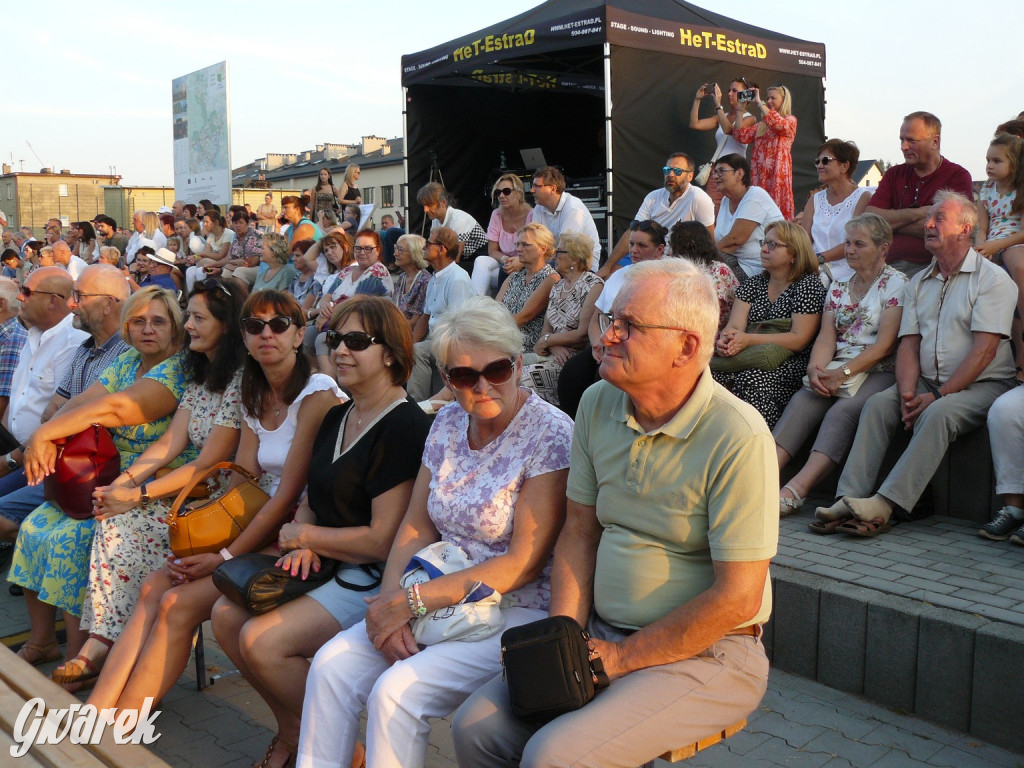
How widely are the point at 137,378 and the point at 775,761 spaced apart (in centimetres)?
339

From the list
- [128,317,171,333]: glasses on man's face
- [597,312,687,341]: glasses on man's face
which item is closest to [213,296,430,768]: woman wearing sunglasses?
[597,312,687,341]: glasses on man's face

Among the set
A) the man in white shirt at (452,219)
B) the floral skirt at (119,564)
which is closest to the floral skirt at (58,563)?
the floral skirt at (119,564)

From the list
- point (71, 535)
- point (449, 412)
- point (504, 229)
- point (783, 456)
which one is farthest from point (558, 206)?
point (449, 412)

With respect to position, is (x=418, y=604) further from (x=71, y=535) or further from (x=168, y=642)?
(x=71, y=535)

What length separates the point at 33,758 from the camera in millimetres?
2393

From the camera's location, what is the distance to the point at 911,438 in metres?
4.70

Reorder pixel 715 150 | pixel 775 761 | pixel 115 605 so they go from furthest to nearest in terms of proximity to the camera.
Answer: pixel 715 150 < pixel 115 605 < pixel 775 761

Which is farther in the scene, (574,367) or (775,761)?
(574,367)

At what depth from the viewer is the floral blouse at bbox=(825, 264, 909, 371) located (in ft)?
16.8

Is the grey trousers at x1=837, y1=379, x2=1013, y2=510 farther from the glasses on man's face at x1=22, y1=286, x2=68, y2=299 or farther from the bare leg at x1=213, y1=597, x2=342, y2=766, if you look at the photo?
the glasses on man's face at x1=22, y1=286, x2=68, y2=299

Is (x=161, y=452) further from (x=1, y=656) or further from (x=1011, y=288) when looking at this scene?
(x=1011, y=288)

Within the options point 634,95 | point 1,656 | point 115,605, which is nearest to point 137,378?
point 115,605

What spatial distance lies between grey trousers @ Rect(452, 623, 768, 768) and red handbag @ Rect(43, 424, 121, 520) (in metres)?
2.56

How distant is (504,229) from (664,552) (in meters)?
7.03
